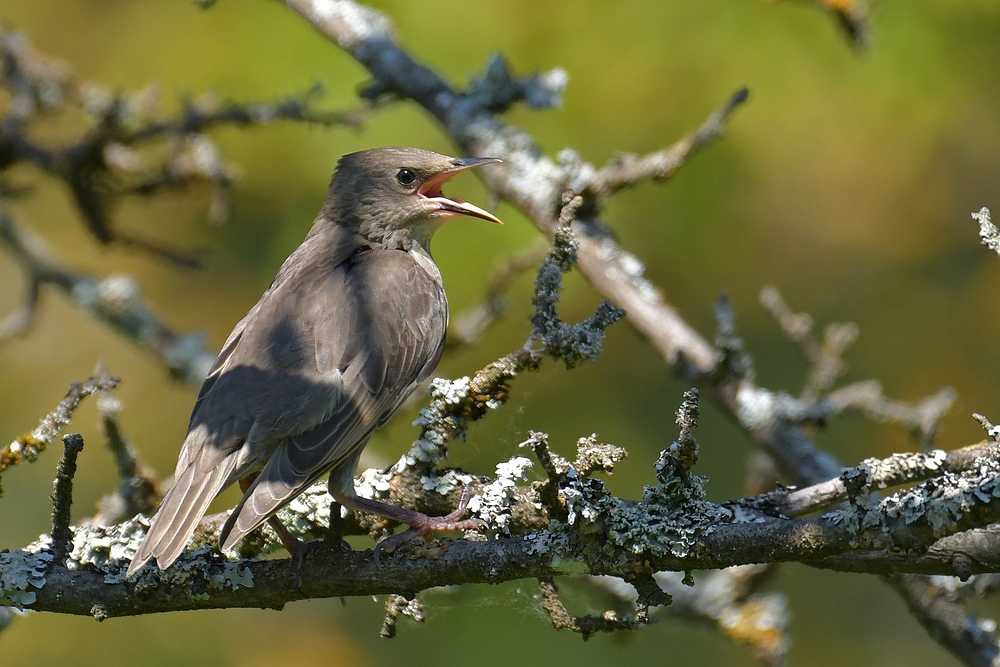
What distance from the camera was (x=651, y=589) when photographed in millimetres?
2602

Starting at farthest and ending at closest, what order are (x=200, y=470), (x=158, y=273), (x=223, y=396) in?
(x=158, y=273)
(x=223, y=396)
(x=200, y=470)

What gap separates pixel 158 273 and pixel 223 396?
3.23 meters

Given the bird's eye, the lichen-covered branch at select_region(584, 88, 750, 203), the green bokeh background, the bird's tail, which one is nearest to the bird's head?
the bird's eye

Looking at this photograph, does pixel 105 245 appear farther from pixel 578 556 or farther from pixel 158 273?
pixel 578 556

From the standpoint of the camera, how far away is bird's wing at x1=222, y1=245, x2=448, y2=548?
3.33 meters

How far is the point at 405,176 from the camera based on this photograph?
16.0 ft

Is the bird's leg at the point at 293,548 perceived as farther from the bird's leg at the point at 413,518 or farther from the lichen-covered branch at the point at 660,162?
the lichen-covered branch at the point at 660,162

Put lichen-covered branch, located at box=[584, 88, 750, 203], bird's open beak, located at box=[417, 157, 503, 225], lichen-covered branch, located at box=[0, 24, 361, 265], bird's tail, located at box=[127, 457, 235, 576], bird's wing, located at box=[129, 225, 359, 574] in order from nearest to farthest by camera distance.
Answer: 1. bird's tail, located at box=[127, 457, 235, 576]
2. bird's wing, located at box=[129, 225, 359, 574]
3. lichen-covered branch, located at box=[584, 88, 750, 203]
4. bird's open beak, located at box=[417, 157, 503, 225]
5. lichen-covered branch, located at box=[0, 24, 361, 265]

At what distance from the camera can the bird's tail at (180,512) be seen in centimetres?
292

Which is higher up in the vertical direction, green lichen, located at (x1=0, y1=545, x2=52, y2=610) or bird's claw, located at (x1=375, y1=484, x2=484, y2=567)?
green lichen, located at (x1=0, y1=545, x2=52, y2=610)

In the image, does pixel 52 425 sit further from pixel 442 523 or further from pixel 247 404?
pixel 442 523

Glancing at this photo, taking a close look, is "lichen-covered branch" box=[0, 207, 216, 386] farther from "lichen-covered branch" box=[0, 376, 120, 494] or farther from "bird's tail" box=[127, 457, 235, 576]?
"lichen-covered branch" box=[0, 376, 120, 494]

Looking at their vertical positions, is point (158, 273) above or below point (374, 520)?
above

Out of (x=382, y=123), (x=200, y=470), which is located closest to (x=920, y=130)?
(x=382, y=123)
